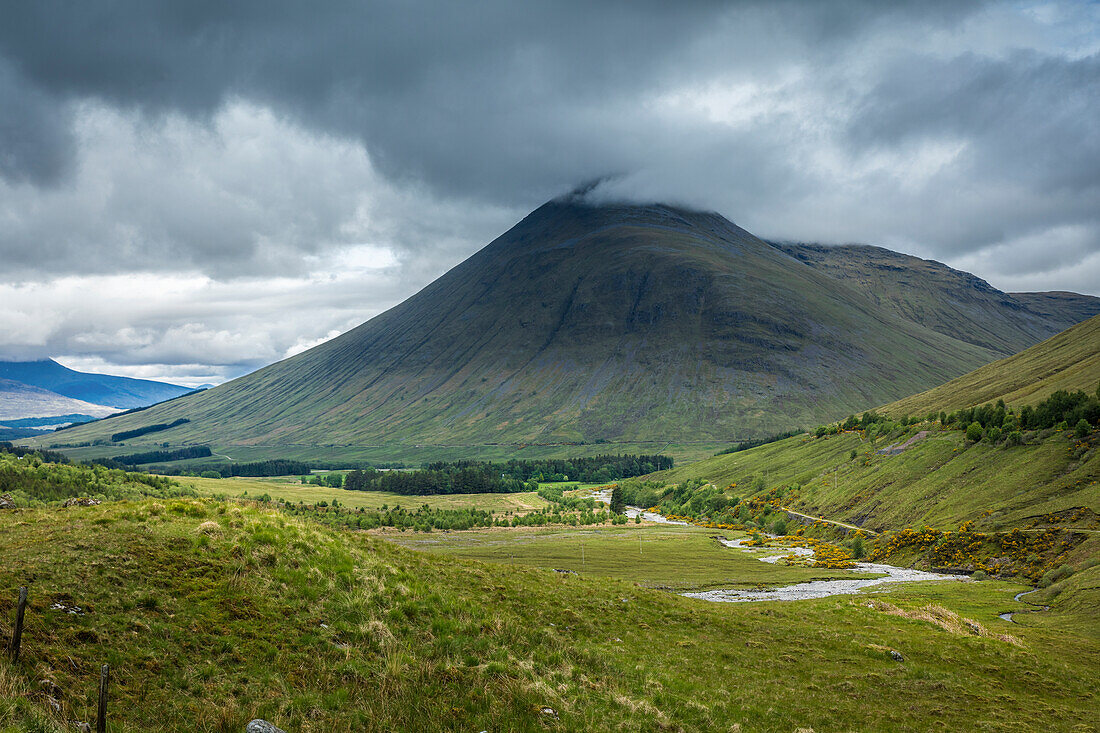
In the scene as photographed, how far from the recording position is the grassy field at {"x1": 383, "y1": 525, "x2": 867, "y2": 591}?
96375 millimetres

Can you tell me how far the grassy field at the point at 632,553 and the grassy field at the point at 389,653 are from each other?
51.1 metres

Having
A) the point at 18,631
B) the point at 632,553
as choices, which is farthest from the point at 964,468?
the point at 18,631

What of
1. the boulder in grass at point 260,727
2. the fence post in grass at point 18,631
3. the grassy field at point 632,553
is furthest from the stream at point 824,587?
the fence post in grass at point 18,631

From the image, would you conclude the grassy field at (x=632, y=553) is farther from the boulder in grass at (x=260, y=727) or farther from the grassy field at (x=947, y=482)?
the boulder in grass at (x=260, y=727)

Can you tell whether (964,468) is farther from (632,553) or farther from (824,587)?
(632,553)

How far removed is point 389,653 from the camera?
2089 cm

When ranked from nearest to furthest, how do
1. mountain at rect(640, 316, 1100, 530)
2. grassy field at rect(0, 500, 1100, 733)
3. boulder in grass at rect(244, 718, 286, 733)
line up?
1. boulder in grass at rect(244, 718, 286, 733)
2. grassy field at rect(0, 500, 1100, 733)
3. mountain at rect(640, 316, 1100, 530)

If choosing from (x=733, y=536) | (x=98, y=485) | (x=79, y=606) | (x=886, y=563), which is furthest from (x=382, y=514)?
(x=79, y=606)

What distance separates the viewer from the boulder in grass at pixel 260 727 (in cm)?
1527

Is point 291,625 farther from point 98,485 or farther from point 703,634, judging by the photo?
point 98,485

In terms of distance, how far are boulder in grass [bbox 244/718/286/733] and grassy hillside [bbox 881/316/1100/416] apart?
15349 cm

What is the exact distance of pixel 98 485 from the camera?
11025cm

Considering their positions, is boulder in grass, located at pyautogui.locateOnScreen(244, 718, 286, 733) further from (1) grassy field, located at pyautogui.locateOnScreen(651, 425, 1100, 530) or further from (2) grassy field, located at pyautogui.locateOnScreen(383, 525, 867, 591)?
(1) grassy field, located at pyautogui.locateOnScreen(651, 425, 1100, 530)

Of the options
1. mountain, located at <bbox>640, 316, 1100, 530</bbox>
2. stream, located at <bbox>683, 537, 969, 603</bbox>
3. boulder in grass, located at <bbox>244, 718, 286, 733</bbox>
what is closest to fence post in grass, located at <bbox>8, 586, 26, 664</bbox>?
boulder in grass, located at <bbox>244, 718, 286, 733</bbox>
